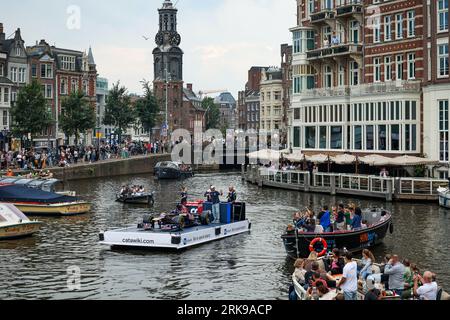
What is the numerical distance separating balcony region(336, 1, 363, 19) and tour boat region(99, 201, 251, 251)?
36072mm

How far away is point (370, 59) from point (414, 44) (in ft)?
18.7

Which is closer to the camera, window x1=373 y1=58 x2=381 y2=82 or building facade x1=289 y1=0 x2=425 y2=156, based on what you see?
building facade x1=289 y1=0 x2=425 y2=156

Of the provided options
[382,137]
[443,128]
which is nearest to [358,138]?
[382,137]

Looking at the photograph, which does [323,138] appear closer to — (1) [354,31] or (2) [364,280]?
(1) [354,31]

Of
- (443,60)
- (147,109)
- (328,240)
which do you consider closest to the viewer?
(328,240)

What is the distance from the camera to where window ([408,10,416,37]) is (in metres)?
65.8

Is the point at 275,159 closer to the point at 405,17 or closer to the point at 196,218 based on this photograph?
the point at 405,17

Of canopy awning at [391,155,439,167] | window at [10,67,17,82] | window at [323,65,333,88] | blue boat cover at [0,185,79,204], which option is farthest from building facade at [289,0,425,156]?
window at [10,67,17,82]

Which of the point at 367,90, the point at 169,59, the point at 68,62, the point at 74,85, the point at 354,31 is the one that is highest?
the point at 169,59

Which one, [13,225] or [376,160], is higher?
[376,160]

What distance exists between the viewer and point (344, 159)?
6694 cm

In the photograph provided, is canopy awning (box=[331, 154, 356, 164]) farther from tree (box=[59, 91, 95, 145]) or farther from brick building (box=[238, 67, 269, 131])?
brick building (box=[238, 67, 269, 131])

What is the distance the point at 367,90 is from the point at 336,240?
3658 centimetres
